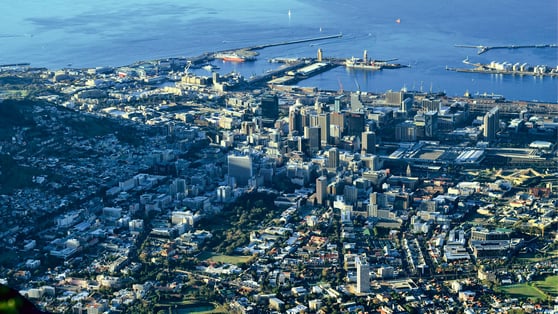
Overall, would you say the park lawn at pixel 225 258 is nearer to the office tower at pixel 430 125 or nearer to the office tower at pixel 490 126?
the office tower at pixel 430 125

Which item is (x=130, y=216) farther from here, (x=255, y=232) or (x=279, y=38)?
(x=279, y=38)

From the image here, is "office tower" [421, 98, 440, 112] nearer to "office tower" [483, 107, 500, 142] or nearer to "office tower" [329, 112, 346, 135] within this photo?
"office tower" [483, 107, 500, 142]

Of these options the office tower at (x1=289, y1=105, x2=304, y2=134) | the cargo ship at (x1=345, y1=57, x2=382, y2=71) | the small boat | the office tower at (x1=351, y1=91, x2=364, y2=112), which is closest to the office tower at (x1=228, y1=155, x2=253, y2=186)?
the office tower at (x1=289, y1=105, x2=304, y2=134)

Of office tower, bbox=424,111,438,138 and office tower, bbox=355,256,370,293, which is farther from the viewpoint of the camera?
office tower, bbox=424,111,438,138

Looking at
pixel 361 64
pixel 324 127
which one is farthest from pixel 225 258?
pixel 361 64

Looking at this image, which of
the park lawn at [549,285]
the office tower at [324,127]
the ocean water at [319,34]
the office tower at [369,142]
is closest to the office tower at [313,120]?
the office tower at [324,127]

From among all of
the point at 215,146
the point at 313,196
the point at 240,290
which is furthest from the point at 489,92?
the point at 240,290
